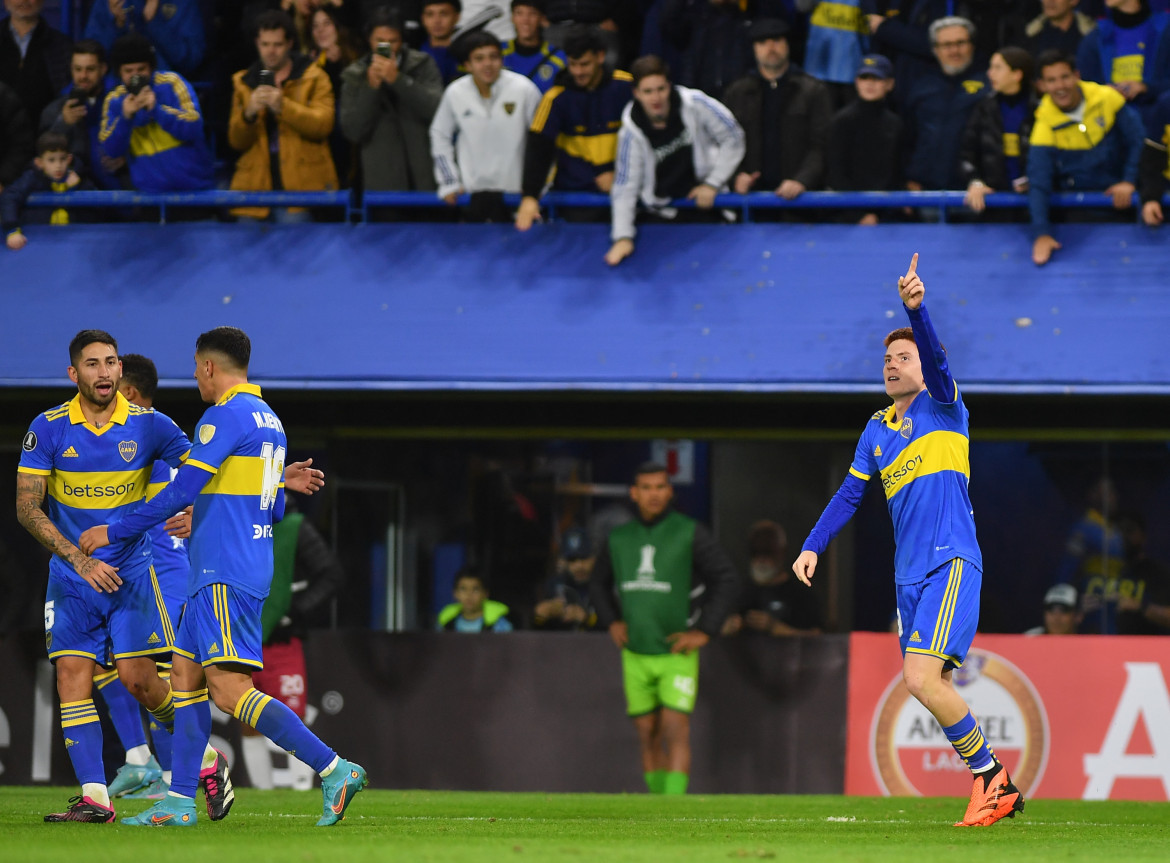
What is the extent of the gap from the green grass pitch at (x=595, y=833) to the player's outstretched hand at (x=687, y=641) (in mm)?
1531

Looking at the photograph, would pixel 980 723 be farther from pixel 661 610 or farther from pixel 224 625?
pixel 224 625

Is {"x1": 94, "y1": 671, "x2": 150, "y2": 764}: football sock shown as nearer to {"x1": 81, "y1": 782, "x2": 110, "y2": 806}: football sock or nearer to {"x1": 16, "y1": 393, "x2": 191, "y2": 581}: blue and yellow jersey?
{"x1": 16, "y1": 393, "x2": 191, "y2": 581}: blue and yellow jersey

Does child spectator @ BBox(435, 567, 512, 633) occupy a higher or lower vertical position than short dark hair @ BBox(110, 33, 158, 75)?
lower

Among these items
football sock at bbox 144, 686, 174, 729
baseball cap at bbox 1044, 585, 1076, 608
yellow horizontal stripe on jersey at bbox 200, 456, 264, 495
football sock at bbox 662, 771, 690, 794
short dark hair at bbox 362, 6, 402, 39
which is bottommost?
football sock at bbox 662, 771, 690, 794

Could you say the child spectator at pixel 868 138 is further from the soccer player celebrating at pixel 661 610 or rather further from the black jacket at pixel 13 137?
the black jacket at pixel 13 137

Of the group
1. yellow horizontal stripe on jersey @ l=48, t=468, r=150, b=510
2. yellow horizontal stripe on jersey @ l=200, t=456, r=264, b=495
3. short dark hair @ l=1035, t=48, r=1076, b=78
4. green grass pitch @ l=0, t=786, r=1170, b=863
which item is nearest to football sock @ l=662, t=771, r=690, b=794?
green grass pitch @ l=0, t=786, r=1170, b=863

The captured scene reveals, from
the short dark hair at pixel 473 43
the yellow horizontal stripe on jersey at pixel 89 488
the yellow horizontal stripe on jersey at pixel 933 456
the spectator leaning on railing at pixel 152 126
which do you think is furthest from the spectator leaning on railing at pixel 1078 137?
the yellow horizontal stripe on jersey at pixel 89 488

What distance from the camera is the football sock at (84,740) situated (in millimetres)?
7047

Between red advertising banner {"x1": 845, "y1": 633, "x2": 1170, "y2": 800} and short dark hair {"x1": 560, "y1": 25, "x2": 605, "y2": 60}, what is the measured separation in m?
4.76

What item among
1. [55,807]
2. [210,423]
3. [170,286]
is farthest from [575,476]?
[210,423]

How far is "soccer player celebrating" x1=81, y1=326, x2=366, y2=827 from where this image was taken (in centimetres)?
646

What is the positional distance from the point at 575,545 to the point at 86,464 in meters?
5.94

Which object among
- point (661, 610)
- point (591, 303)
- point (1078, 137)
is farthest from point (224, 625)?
point (1078, 137)

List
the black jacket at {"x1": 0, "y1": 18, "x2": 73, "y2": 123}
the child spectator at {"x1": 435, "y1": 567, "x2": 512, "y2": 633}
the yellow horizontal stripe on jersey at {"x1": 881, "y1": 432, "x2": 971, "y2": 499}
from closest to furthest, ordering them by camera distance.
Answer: the yellow horizontal stripe on jersey at {"x1": 881, "y1": 432, "x2": 971, "y2": 499}, the child spectator at {"x1": 435, "y1": 567, "x2": 512, "y2": 633}, the black jacket at {"x1": 0, "y1": 18, "x2": 73, "y2": 123}
